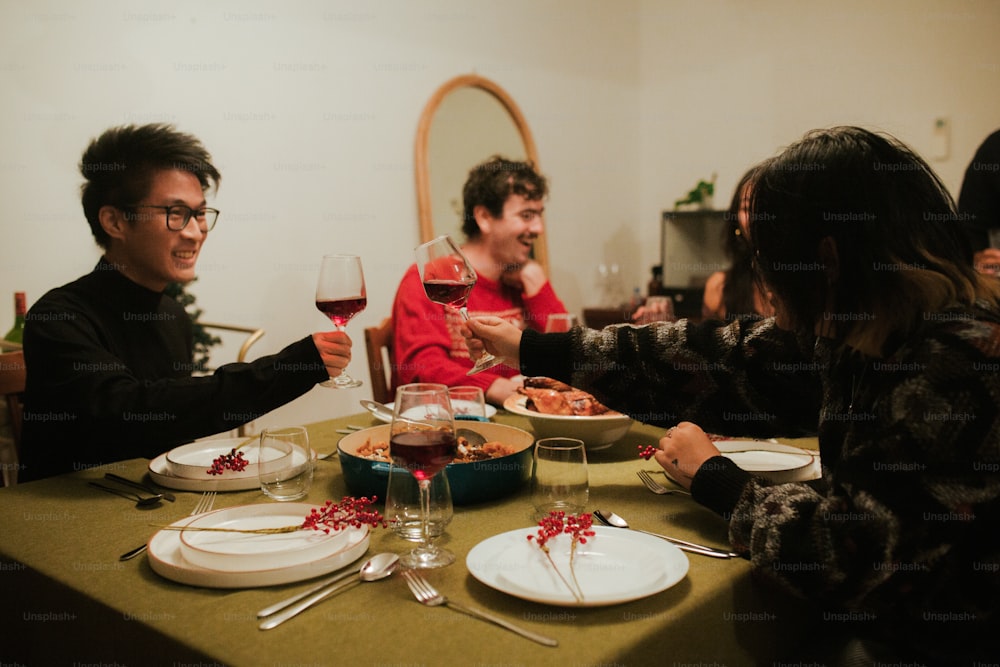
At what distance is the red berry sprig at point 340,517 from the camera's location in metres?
1.09

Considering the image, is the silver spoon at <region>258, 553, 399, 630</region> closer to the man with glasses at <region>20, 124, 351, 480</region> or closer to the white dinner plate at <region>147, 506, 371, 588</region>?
the white dinner plate at <region>147, 506, 371, 588</region>

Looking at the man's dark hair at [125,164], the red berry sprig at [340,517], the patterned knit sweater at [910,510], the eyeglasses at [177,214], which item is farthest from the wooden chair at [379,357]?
the patterned knit sweater at [910,510]

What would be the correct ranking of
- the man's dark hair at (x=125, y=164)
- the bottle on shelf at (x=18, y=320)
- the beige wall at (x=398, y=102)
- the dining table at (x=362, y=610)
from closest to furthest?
the dining table at (x=362, y=610)
the man's dark hair at (x=125, y=164)
the bottle on shelf at (x=18, y=320)
the beige wall at (x=398, y=102)

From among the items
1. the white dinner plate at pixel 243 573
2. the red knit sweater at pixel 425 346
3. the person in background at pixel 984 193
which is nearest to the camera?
the white dinner plate at pixel 243 573

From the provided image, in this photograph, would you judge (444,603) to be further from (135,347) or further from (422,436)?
(135,347)

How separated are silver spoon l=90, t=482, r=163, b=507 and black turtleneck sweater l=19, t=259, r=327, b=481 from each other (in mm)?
144

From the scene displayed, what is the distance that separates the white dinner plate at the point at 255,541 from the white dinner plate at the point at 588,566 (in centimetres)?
21

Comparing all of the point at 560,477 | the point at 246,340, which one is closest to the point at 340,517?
the point at 560,477

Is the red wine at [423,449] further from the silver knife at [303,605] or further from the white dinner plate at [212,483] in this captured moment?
the white dinner plate at [212,483]

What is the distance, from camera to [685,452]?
4.01 ft

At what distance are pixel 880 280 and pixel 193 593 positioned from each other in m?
0.96

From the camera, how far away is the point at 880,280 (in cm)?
104

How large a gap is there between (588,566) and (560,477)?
0.18 meters

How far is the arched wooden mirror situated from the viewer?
384 cm
